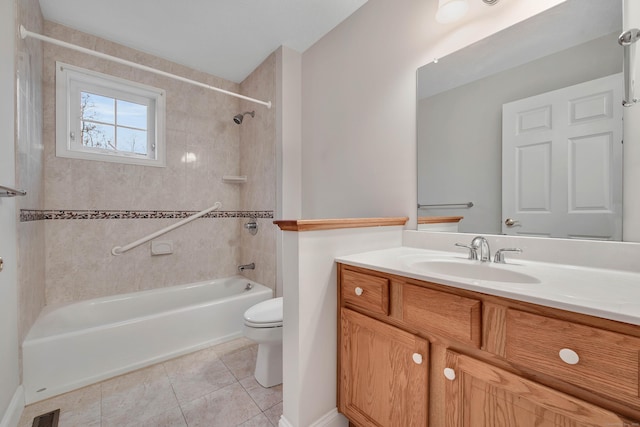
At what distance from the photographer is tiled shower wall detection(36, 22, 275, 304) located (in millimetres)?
2014

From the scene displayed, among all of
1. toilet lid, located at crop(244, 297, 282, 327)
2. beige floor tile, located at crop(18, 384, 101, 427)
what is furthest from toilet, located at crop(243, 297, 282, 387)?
beige floor tile, located at crop(18, 384, 101, 427)

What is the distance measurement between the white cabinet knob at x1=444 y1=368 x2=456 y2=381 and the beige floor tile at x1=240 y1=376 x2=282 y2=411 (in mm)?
1007

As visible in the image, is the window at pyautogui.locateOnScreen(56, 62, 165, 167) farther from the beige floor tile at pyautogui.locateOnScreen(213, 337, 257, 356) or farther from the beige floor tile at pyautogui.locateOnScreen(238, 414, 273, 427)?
the beige floor tile at pyautogui.locateOnScreen(238, 414, 273, 427)

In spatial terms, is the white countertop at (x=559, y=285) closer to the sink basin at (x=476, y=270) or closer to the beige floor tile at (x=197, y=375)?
the sink basin at (x=476, y=270)

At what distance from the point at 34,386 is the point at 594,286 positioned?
254 centimetres

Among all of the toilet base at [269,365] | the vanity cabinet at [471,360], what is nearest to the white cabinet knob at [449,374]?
the vanity cabinet at [471,360]

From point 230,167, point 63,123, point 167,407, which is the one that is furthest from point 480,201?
point 63,123

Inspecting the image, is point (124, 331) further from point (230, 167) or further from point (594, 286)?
point (594, 286)

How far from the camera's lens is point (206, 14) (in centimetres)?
191

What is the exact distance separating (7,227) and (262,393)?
151 cm

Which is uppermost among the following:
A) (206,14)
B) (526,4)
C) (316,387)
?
(206,14)

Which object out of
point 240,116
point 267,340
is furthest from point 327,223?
point 240,116

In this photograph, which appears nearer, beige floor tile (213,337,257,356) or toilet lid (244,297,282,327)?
toilet lid (244,297,282,327)

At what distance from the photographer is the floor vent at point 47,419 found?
4.16 ft
